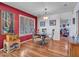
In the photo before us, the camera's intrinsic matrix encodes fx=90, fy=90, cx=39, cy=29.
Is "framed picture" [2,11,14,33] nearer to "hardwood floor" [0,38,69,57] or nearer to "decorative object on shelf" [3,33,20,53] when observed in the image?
"decorative object on shelf" [3,33,20,53]

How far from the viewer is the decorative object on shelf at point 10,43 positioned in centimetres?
318

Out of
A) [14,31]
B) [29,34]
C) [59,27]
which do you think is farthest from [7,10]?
[59,27]

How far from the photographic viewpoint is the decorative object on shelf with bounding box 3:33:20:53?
318 cm

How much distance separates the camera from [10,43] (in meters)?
3.27

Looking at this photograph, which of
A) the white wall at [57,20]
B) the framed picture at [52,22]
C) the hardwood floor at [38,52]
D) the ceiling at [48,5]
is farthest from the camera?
the framed picture at [52,22]

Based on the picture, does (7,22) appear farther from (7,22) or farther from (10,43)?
(10,43)

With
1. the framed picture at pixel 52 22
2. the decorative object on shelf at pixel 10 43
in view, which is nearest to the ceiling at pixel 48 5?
the framed picture at pixel 52 22

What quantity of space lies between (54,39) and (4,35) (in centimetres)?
254

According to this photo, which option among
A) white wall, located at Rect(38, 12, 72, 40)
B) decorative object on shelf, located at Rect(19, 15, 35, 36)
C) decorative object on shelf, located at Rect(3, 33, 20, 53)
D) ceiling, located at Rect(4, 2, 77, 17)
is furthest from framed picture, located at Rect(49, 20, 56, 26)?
decorative object on shelf, located at Rect(3, 33, 20, 53)

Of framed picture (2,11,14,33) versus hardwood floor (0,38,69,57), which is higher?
framed picture (2,11,14,33)

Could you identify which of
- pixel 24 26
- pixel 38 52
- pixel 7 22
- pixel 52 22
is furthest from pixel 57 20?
Answer: pixel 7 22

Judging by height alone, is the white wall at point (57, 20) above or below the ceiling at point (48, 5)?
below

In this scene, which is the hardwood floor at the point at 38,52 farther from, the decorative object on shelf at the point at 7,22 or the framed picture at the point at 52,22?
the framed picture at the point at 52,22

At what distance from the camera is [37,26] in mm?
3891
